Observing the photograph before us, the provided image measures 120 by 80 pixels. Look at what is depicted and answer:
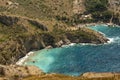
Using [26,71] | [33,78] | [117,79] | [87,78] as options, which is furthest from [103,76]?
A: [26,71]

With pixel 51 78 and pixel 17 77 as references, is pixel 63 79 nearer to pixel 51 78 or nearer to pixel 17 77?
pixel 51 78

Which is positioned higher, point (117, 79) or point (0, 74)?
point (117, 79)

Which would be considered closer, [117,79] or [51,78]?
[117,79]

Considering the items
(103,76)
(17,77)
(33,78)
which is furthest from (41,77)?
(103,76)

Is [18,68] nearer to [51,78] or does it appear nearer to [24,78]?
[24,78]

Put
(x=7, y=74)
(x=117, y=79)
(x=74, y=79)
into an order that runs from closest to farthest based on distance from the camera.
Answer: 1. (x=117, y=79)
2. (x=74, y=79)
3. (x=7, y=74)

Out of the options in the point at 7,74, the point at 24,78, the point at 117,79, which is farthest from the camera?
the point at 7,74

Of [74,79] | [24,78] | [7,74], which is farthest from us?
[7,74]

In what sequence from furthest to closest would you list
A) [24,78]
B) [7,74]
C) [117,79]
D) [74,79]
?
[7,74], [24,78], [74,79], [117,79]

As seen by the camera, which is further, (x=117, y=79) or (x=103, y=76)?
(x=103, y=76)
